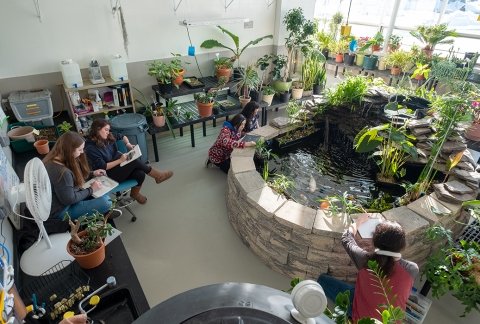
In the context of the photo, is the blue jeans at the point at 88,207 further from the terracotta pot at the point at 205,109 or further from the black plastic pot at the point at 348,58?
the black plastic pot at the point at 348,58

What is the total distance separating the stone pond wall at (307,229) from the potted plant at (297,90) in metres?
2.79

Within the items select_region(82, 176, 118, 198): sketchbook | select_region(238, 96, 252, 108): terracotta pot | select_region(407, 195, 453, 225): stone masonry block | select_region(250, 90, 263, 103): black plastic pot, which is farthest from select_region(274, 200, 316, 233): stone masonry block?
select_region(250, 90, 263, 103): black plastic pot

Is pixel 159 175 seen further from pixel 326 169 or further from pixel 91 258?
pixel 326 169

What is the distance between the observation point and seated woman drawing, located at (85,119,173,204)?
287 cm

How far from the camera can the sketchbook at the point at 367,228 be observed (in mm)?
1931

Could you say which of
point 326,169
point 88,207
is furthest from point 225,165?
point 88,207

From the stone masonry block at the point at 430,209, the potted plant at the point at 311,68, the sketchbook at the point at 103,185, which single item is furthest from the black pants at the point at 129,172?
the potted plant at the point at 311,68

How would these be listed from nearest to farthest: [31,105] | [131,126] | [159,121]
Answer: [31,105]
[131,126]
[159,121]

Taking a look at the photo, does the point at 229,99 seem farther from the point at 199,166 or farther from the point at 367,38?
the point at 367,38

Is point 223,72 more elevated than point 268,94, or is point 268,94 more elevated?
point 223,72

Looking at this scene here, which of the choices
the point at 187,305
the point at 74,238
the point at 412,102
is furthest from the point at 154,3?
the point at 187,305

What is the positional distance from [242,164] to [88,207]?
1376 mm

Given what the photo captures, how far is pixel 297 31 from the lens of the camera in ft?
15.6

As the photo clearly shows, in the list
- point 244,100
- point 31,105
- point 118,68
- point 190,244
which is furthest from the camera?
point 244,100
